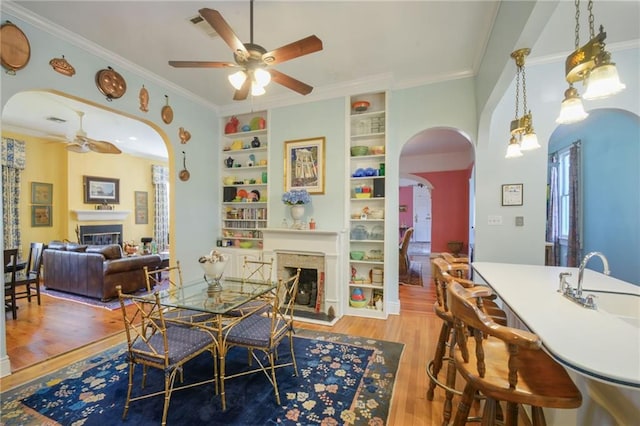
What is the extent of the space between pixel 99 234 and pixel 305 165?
5.87 meters

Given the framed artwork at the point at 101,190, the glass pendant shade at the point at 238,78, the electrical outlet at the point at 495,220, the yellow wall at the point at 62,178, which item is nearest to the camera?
the glass pendant shade at the point at 238,78

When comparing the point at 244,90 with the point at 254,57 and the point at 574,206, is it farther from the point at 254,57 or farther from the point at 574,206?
the point at 574,206

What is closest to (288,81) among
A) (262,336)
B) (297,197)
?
(297,197)

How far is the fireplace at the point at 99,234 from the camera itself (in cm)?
639

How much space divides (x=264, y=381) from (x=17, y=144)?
6.98 meters

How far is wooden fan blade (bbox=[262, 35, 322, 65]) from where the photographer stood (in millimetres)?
1964

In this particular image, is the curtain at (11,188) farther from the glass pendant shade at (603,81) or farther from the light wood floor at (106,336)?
the glass pendant shade at (603,81)

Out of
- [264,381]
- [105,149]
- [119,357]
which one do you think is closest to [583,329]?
[264,381]

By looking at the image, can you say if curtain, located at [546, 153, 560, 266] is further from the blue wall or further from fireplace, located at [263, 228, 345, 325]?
fireplace, located at [263, 228, 345, 325]

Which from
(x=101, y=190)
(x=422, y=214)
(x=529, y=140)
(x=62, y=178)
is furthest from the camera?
(x=422, y=214)

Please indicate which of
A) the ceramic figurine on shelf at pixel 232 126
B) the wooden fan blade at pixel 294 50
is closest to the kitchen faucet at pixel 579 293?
the wooden fan blade at pixel 294 50

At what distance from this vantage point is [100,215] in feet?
22.1

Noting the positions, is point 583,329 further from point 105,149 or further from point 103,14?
point 105,149

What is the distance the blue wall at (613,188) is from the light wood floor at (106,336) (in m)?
2.36
